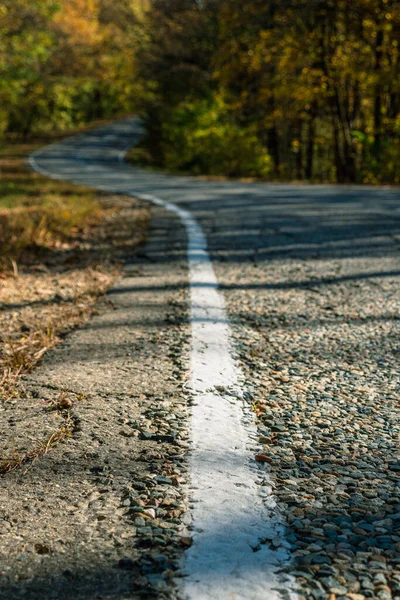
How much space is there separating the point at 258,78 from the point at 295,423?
24.8 meters

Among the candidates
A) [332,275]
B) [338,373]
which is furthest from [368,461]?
[332,275]

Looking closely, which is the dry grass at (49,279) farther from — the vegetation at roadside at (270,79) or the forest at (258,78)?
the vegetation at roadside at (270,79)

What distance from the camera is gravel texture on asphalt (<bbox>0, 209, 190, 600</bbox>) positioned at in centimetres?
137

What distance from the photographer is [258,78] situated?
2533 cm

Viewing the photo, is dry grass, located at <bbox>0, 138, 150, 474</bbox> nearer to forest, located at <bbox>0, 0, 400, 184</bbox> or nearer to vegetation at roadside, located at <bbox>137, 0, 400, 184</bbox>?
forest, located at <bbox>0, 0, 400, 184</bbox>

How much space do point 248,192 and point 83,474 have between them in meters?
10.00

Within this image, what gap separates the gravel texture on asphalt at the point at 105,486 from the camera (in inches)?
53.8

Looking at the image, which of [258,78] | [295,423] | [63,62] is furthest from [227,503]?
[63,62]

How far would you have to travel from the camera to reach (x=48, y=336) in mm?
3154

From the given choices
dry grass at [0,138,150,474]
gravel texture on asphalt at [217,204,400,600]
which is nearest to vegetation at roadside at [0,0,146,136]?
dry grass at [0,138,150,474]

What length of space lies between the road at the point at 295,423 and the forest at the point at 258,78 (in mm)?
11693

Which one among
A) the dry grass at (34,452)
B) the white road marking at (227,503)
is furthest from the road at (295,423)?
the dry grass at (34,452)

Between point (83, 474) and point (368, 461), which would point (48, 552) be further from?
point (368, 461)

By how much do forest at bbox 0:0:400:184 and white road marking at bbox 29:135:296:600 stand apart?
13.7 metres
